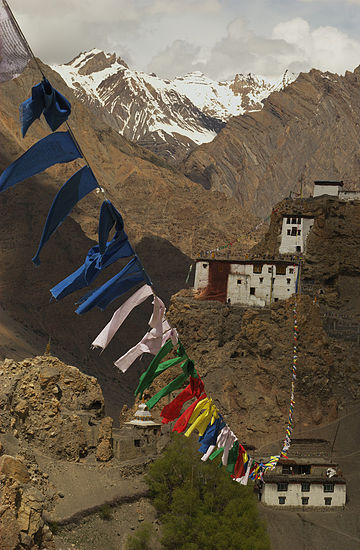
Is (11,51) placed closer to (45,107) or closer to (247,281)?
(45,107)

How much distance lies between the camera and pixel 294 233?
254ft

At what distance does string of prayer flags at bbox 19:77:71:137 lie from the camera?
63.5 feet

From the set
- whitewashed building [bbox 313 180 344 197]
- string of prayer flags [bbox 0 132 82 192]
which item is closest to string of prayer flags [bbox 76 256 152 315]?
string of prayer flags [bbox 0 132 82 192]

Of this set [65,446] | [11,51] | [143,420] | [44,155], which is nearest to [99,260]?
[44,155]

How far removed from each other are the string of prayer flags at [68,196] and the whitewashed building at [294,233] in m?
57.0

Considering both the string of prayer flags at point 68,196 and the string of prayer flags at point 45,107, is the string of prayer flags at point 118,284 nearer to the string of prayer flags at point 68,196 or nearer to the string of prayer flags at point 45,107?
the string of prayer flags at point 68,196

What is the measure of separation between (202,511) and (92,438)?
22.5ft

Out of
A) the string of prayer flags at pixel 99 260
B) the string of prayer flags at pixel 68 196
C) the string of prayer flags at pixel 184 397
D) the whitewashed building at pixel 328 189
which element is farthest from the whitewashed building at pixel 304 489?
the string of prayer flags at pixel 68 196

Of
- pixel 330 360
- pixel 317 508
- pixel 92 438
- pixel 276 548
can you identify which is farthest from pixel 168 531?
pixel 330 360

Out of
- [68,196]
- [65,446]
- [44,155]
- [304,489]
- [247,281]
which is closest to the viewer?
[44,155]

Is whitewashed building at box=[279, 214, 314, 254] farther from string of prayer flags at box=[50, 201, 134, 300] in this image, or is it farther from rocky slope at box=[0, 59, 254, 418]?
string of prayer flags at box=[50, 201, 134, 300]

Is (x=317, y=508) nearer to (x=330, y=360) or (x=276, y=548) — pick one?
(x=276, y=548)

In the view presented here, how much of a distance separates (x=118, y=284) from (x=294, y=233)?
54.9 metres

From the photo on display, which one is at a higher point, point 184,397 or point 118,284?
point 118,284
